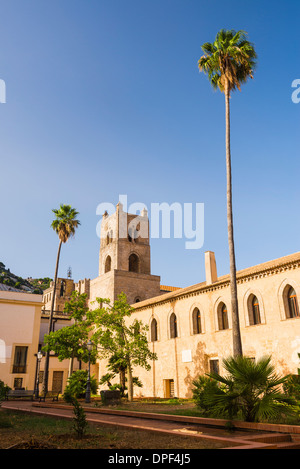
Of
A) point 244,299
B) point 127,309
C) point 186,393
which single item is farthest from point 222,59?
point 186,393

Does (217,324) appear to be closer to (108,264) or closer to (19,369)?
(19,369)

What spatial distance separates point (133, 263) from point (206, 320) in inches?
807

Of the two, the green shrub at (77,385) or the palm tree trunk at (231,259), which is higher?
the palm tree trunk at (231,259)

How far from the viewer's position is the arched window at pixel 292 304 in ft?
70.3

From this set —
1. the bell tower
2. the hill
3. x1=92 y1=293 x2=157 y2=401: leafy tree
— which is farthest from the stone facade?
the hill

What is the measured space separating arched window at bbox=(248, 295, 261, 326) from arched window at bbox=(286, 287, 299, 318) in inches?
90.6

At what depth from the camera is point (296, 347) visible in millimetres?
20531

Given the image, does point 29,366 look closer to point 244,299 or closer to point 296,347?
point 244,299

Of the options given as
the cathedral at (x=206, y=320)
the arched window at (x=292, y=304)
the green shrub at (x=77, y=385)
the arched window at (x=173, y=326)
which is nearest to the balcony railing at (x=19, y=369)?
the cathedral at (x=206, y=320)

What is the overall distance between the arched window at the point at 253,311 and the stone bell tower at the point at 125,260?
64.3ft

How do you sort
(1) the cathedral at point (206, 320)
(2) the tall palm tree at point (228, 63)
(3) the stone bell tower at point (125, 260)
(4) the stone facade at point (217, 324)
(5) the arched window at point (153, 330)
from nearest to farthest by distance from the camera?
(2) the tall palm tree at point (228, 63) → (4) the stone facade at point (217, 324) → (1) the cathedral at point (206, 320) → (5) the arched window at point (153, 330) → (3) the stone bell tower at point (125, 260)

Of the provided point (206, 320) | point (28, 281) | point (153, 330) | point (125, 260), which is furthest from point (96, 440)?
point (28, 281)

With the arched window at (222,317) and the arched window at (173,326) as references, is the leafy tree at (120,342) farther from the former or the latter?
the arched window at (222,317)

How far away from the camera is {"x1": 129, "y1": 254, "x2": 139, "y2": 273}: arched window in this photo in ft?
151
